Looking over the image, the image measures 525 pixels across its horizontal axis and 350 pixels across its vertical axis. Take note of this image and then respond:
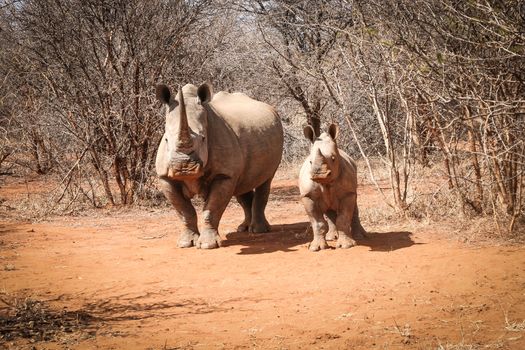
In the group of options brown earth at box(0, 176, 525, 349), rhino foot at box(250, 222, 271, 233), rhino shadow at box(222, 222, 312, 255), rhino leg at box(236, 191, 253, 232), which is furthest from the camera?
rhino leg at box(236, 191, 253, 232)

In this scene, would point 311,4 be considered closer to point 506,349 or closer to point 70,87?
point 70,87

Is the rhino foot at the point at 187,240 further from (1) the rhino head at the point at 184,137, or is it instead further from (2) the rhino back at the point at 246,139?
(2) the rhino back at the point at 246,139

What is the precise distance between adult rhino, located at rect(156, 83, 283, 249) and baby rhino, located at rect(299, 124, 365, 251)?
4.04 ft

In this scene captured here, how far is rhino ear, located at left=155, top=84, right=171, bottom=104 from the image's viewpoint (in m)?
8.16

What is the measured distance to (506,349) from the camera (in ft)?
13.3

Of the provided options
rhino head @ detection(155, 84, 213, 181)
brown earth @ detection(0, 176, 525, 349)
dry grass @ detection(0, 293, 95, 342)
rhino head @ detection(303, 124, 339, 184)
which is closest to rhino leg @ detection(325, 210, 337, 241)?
brown earth @ detection(0, 176, 525, 349)

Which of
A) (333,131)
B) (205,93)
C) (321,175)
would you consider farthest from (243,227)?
(321,175)

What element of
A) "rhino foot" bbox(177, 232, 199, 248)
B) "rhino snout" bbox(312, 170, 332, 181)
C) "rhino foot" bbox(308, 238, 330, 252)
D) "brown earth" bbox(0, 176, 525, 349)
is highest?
"rhino snout" bbox(312, 170, 332, 181)

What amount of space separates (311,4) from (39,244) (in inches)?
323

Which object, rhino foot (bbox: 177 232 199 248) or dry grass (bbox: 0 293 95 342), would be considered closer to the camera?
dry grass (bbox: 0 293 95 342)

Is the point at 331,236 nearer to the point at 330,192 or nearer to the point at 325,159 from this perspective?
the point at 330,192

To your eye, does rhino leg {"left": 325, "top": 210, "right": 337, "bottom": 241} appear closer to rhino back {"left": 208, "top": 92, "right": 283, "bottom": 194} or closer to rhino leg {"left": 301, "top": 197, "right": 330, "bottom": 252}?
rhino leg {"left": 301, "top": 197, "right": 330, "bottom": 252}

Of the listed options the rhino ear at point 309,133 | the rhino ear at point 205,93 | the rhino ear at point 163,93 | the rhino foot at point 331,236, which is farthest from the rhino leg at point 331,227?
the rhino ear at point 163,93

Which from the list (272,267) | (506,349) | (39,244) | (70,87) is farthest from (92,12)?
(506,349)
